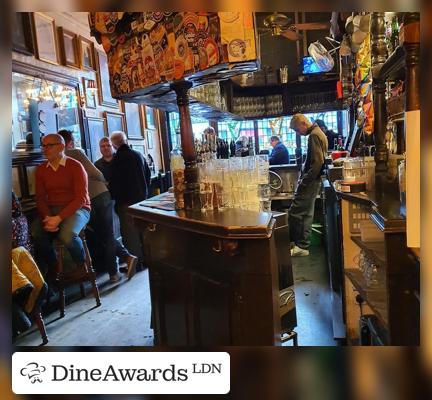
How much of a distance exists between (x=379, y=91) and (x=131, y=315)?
4.11 ft

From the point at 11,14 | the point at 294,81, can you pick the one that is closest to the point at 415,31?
the point at 11,14

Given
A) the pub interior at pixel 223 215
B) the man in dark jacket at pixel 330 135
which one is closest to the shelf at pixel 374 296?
the pub interior at pixel 223 215

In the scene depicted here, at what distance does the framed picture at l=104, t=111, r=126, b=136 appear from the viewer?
2.85 metres

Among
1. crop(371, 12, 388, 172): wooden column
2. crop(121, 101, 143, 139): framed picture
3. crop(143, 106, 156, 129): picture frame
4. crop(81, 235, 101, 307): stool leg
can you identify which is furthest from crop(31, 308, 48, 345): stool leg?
crop(143, 106, 156, 129): picture frame

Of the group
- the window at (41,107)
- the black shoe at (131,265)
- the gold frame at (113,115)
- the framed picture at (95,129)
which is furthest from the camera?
the gold frame at (113,115)

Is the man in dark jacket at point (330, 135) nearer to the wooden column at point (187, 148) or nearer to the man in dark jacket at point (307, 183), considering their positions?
the man in dark jacket at point (307, 183)

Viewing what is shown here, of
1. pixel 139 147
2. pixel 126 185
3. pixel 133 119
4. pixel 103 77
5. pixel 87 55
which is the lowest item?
pixel 126 185

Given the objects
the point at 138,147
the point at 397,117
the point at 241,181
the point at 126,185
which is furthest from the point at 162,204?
A: the point at 138,147

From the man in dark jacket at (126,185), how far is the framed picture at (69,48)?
58 cm

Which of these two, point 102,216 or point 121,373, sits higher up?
point 102,216

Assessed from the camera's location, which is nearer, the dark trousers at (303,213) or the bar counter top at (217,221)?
the bar counter top at (217,221)

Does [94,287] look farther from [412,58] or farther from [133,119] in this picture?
[133,119]

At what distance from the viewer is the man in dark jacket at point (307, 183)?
207 cm

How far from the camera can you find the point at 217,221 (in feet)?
3.69
